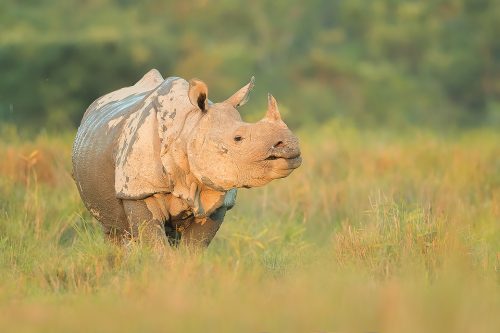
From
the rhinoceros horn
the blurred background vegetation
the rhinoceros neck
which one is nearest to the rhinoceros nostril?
the rhinoceros horn

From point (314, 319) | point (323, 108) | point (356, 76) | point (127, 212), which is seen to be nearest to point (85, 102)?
point (323, 108)

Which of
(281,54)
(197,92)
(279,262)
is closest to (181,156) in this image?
(197,92)

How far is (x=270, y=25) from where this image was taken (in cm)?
3338

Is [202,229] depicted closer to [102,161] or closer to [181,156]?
[181,156]

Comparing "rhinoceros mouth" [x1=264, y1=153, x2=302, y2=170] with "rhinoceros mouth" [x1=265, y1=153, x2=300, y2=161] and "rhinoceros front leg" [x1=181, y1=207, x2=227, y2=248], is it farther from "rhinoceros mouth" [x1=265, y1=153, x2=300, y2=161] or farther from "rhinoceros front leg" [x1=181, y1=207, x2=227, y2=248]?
"rhinoceros front leg" [x1=181, y1=207, x2=227, y2=248]

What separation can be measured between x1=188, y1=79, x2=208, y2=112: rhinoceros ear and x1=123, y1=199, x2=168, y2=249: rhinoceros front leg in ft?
2.27

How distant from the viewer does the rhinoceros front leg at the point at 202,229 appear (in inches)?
309

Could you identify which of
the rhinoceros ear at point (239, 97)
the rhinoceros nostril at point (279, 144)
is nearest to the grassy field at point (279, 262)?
the rhinoceros nostril at point (279, 144)

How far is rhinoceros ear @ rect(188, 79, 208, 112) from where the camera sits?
24.1ft

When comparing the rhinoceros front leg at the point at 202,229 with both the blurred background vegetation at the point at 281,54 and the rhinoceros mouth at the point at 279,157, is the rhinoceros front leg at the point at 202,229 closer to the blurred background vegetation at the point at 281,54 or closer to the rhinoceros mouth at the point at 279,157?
the rhinoceros mouth at the point at 279,157

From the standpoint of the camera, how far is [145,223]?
298 inches

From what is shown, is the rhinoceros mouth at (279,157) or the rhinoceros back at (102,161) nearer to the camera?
the rhinoceros mouth at (279,157)

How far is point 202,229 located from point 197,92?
0.93 metres

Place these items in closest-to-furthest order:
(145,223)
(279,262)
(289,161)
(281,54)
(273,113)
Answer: (289,161)
(273,113)
(145,223)
(279,262)
(281,54)
